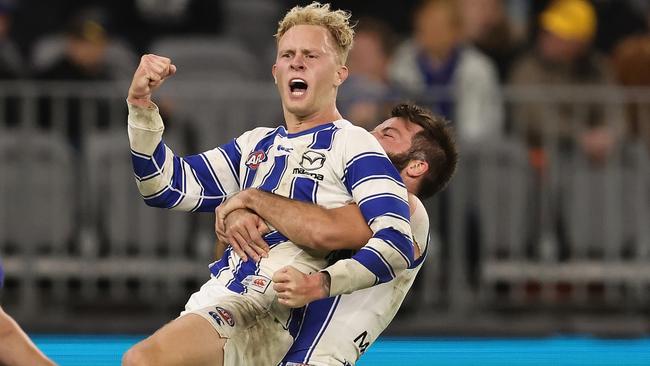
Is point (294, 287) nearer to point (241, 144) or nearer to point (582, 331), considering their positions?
point (241, 144)

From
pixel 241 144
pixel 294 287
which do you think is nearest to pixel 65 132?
pixel 241 144

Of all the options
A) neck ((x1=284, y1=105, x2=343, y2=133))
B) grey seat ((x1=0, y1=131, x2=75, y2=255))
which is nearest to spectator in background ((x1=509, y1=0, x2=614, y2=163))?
grey seat ((x1=0, y1=131, x2=75, y2=255))

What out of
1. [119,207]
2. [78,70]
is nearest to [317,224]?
[119,207]

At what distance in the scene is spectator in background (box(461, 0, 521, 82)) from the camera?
1194 centimetres

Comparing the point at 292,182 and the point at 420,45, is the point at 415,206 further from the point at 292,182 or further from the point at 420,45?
Answer: the point at 420,45

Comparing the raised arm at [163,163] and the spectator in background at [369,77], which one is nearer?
the raised arm at [163,163]

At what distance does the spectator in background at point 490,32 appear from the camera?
11.9m

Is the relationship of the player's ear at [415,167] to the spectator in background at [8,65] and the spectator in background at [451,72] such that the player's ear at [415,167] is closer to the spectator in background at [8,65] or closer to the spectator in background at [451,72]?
the spectator in background at [451,72]

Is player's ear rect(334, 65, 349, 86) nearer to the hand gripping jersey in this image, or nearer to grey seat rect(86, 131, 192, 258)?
the hand gripping jersey

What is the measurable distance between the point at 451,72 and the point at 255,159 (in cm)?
555

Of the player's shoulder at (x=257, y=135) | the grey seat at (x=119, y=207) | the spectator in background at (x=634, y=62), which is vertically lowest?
the grey seat at (x=119, y=207)

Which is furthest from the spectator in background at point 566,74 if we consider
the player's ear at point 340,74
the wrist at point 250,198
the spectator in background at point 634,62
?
the wrist at point 250,198

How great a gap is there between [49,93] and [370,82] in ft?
8.06

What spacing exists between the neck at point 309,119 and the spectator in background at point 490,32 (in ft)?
20.1
